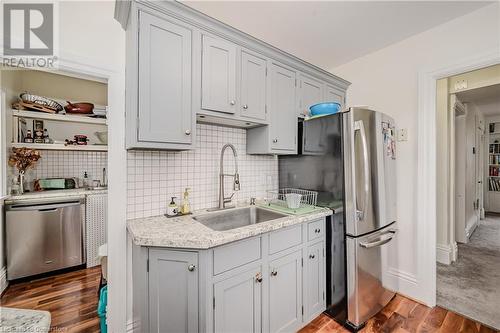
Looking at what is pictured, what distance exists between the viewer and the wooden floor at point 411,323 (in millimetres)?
1752

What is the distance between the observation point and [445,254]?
114 inches

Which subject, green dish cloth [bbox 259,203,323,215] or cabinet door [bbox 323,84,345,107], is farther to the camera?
cabinet door [bbox 323,84,345,107]

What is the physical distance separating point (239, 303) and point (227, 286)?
0.54 ft

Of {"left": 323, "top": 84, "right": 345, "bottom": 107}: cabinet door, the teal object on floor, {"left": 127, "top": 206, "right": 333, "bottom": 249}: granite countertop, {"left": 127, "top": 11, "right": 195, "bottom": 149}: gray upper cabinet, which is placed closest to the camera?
{"left": 127, "top": 206, "right": 333, "bottom": 249}: granite countertop

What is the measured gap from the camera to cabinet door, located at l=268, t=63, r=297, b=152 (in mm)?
2018

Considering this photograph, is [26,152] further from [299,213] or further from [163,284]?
[299,213]

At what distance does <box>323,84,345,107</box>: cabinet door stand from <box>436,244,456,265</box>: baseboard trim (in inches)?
92.9

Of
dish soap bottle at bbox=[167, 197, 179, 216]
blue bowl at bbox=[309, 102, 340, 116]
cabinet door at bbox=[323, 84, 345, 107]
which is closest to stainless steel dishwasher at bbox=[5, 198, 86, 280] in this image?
dish soap bottle at bbox=[167, 197, 179, 216]

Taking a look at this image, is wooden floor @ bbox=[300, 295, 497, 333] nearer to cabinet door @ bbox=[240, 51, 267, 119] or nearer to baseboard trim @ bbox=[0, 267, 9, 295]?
cabinet door @ bbox=[240, 51, 267, 119]

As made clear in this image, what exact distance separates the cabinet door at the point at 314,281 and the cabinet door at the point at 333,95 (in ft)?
5.31

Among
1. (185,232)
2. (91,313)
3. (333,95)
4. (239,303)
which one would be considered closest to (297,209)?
(239,303)

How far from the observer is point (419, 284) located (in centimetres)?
212

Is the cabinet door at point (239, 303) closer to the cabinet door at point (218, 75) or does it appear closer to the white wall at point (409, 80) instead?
the cabinet door at point (218, 75)

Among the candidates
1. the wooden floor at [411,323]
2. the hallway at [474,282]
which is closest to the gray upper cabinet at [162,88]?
the wooden floor at [411,323]
